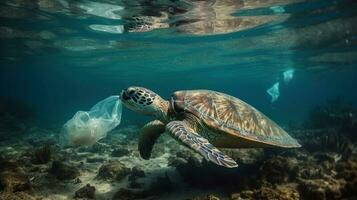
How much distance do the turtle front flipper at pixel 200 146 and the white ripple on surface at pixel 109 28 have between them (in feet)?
43.9

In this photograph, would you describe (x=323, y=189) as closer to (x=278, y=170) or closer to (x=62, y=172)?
(x=278, y=170)

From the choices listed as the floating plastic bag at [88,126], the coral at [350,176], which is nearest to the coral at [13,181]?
the floating plastic bag at [88,126]

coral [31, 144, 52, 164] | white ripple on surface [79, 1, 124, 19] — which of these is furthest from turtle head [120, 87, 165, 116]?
white ripple on surface [79, 1, 124, 19]

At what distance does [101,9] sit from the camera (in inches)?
573

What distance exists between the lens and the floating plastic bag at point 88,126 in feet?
25.7

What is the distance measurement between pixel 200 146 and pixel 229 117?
1.88 metres

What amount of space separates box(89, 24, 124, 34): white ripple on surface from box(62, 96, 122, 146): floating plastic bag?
1025 cm

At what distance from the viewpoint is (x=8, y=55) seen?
31.5 meters

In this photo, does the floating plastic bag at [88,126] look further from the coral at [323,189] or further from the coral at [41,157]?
the coral at [323,189]

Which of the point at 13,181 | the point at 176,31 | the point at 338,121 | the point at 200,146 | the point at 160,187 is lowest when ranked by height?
the point at 338,121

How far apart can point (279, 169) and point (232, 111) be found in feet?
5.49

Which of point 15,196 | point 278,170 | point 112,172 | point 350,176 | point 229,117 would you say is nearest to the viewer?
point 15,196

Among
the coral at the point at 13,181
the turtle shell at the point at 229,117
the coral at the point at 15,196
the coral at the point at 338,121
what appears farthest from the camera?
the coral at the point at 338,121

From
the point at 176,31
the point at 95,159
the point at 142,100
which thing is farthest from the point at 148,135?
the point at 176,31
